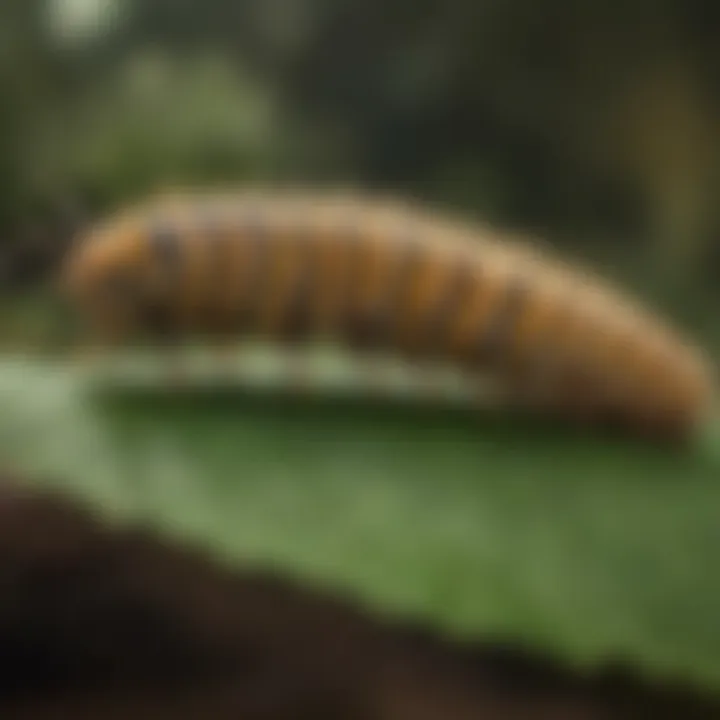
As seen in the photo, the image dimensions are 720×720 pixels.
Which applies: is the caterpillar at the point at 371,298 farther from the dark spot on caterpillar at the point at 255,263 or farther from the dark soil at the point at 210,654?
the dark soil at the point at 210,654

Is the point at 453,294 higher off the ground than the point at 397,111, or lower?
lower

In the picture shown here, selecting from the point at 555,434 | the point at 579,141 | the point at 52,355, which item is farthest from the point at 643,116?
the point at 52,355

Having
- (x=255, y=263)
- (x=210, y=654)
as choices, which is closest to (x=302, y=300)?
(x=255, y=263)

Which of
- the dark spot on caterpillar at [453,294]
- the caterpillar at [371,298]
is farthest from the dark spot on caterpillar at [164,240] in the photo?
the dark spot on caterpillar at [453,294]

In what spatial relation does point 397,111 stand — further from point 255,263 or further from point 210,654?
point 210,654

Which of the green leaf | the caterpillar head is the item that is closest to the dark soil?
the green leaf

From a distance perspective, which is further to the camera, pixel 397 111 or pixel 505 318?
pixel 397 111
